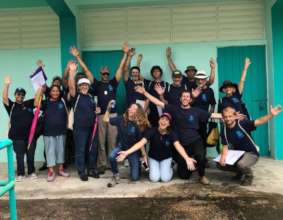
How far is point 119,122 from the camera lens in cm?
631

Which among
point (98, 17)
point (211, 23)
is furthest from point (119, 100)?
point (211, 23)

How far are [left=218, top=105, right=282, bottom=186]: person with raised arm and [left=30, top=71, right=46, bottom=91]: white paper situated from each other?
299 centimetres

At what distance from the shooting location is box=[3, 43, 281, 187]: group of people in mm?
6039

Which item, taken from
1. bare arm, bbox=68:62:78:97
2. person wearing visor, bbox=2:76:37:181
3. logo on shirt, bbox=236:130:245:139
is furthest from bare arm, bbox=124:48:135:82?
logo on shirt, bbox=236:130:245:139

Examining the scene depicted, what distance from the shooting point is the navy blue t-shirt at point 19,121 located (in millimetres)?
6527

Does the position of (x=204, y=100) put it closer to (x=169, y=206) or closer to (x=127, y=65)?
(x=127, y=65)

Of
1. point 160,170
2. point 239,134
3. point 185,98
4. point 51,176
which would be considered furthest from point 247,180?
point 51,176

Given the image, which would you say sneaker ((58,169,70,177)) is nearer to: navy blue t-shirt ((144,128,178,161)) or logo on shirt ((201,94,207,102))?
navy blue t-shirt ((144,128,178,161))

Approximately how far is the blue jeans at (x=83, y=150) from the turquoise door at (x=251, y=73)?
3.03 metres

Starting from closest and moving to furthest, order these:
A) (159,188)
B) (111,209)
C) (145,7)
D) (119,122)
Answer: (111,209), (159,188), (119,122), (145,7)

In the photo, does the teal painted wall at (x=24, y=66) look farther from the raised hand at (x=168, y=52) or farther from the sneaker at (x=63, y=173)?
the raised hand at (x=168, y=52)

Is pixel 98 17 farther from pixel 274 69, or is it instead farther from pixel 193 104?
pixel 274 69

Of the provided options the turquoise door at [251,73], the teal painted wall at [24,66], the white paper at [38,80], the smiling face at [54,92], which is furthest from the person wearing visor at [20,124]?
the turquoise door at [251,73]

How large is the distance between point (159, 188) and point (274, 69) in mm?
3485
